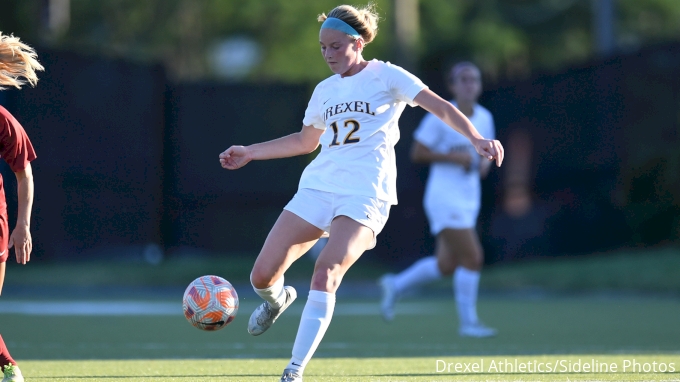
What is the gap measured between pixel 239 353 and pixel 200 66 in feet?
94.2

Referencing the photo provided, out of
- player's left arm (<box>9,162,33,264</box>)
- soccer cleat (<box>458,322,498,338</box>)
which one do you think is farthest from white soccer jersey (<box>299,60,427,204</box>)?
soccer cleat (<box>458,322,498,338</box>)

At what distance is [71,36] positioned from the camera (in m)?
32.9

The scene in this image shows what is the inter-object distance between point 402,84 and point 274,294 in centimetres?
147

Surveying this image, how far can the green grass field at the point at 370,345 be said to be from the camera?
638cm

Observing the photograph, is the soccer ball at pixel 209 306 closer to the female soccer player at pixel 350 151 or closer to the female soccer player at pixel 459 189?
the female soccer player at pixel 350 151

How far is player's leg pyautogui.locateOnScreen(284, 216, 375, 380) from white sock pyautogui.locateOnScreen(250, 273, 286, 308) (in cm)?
65

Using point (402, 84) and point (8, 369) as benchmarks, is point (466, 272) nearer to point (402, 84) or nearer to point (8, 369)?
point (402, 84)

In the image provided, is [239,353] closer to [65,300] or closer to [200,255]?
[65,300]

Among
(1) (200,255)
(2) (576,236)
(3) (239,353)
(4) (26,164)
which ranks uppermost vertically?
(4) (26,164)

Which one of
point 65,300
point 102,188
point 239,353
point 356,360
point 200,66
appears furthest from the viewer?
point 200,66

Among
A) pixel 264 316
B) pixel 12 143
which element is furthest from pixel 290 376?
pixel 12 143

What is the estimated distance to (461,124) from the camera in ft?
18.1

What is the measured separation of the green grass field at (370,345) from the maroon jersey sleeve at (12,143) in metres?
1.41

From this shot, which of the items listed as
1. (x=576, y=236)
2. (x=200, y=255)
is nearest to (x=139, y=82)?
(x=200, y=255)
